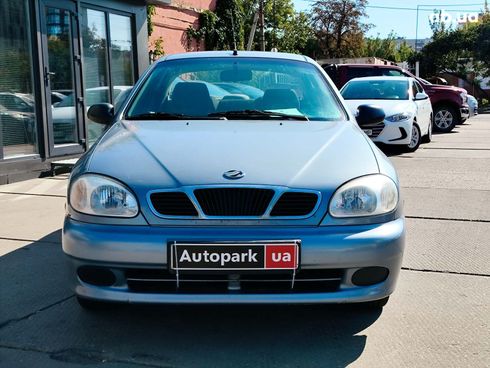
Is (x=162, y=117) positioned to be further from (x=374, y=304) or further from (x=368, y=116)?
(x=374, y=304)

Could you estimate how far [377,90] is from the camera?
11.5m

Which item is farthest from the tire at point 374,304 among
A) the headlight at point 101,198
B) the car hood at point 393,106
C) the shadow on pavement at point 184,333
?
the car hood at point 393,106

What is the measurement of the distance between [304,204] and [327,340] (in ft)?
2.61

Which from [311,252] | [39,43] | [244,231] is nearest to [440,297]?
[311,252]

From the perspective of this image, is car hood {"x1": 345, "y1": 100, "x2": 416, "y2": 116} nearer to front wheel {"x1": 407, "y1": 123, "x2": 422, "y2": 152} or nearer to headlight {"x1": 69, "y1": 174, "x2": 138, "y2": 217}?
front wheel {"x1": 407, "y1": 123, "x2": 422, "y2": 152}

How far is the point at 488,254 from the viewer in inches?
180

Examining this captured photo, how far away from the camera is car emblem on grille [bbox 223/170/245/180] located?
2.78 meters

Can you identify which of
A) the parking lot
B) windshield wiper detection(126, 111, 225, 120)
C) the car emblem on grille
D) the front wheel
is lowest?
the parking lot

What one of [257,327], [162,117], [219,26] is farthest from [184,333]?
[219,26]

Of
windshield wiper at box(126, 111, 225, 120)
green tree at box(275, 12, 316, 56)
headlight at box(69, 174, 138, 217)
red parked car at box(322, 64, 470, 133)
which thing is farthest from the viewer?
green tree at box(275, 12, 316, 56)

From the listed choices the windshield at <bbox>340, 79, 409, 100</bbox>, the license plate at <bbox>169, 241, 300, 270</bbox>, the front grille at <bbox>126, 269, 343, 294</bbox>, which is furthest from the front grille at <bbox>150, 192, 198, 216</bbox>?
the windshield at <bbox>340, 79, 409, 100</bbox>

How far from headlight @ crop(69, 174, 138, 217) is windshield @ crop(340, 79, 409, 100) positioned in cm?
912

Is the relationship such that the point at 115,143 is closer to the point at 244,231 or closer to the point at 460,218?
the point at 244,231

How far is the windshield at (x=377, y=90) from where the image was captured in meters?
11.3
